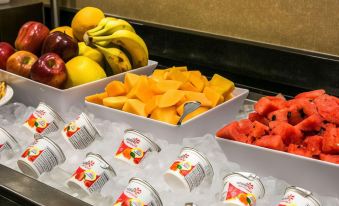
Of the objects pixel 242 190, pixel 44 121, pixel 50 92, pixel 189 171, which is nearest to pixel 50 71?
pixel 50 92

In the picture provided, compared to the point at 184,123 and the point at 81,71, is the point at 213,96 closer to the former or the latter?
the point at 184,123

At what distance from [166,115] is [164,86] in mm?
111

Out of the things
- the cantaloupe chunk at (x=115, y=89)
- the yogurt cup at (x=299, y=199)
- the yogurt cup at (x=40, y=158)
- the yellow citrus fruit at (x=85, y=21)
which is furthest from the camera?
the yellow citrus fruit at (x=85, y=21)

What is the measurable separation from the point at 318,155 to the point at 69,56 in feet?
2.53

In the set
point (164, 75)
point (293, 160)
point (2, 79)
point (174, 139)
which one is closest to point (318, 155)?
point (293, 160)

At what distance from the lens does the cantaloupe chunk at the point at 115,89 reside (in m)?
1.27

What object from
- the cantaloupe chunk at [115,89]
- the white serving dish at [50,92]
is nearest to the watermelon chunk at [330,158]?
the cantaloupe chunk at [115,89]

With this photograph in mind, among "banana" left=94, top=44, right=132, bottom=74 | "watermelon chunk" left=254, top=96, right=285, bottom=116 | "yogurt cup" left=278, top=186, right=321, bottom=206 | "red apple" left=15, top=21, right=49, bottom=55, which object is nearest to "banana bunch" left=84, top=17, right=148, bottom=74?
"banana" left=94, top=44, right=132, bottom=74

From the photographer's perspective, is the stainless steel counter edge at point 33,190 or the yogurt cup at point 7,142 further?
the yogurt cup at point 7,142

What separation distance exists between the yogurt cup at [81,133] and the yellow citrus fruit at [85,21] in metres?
0.49

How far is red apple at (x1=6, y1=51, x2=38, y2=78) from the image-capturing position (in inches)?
54.9

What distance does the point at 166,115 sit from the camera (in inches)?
45.8

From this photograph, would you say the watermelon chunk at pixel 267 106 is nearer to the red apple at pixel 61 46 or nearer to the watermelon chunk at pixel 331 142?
the watermelon chunk at pixel 331 142

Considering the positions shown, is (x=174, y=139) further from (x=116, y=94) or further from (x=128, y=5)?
(x=128, y=5)
